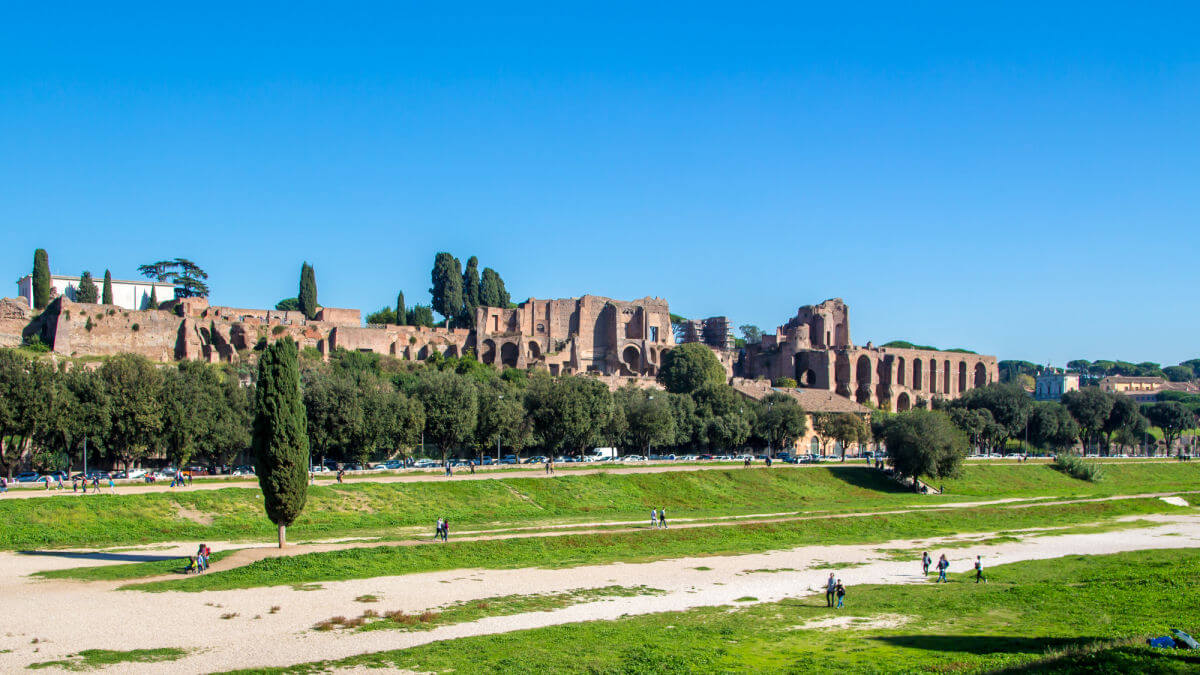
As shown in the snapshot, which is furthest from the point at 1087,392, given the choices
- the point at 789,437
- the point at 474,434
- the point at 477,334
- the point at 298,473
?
the point at 298,473

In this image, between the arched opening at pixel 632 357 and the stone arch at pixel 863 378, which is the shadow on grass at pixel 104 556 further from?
the stone arch at pixel 863 378

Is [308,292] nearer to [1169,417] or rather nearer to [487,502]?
[487,502]

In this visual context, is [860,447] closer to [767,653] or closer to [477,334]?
[477,334]

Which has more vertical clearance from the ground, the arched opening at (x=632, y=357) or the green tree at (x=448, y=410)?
the arched opening at (x=632, y=357)

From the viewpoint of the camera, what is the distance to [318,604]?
2366 centimetres

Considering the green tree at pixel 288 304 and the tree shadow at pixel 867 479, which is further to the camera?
the green tree at pixel 288 304

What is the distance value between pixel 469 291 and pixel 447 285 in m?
2.56

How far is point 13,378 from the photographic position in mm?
42031

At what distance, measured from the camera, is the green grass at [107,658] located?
58.6ft

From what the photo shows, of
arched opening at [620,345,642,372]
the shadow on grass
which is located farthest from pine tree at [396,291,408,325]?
the shadow on grass

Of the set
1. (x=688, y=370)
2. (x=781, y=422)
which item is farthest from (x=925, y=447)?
(x=688, y=370)

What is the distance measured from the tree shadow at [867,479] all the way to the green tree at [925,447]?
104cm

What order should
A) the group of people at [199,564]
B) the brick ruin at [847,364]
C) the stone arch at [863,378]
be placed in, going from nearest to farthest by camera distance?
the group of people at [199,564] < the brick ruin at [847,364] < the stone arch at [863,378]

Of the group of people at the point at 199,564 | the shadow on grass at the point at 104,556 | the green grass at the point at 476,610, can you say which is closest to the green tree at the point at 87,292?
the shadow on grass at the point at 104,556
